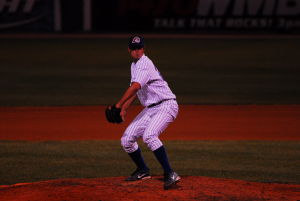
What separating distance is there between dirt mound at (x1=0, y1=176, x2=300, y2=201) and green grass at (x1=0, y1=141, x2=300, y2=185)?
0.84 m

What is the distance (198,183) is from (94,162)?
2.36 metres

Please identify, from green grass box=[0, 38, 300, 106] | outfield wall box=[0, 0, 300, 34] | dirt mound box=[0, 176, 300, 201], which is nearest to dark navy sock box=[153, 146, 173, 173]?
dirt mound box=[0, 176, 300, 201]

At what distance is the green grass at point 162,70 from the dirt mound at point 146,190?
8.05 metres

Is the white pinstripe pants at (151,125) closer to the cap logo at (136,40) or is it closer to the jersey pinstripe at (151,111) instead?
the jersey pinstripe at (151,111)

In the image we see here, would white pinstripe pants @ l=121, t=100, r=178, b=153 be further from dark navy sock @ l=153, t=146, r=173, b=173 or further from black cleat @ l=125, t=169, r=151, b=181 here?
black cleat @ l=125, t=169, r=151, b=181

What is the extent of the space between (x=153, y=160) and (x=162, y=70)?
1273 centimetres

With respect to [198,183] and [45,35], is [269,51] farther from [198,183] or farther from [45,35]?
[198,183]

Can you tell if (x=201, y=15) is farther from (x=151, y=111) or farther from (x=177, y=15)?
(x=151, y=111)

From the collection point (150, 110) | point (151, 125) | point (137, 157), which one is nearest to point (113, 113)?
point (151, 125)

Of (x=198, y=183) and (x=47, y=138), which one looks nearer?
(x=198, y=183)

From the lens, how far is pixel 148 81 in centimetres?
788

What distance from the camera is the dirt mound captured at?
7.62 metres

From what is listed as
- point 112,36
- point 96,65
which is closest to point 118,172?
point 96,65

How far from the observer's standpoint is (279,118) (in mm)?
14164
